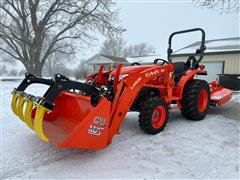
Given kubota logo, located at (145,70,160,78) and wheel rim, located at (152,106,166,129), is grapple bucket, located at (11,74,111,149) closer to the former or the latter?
kubota logo, located at (145,70,160,78)

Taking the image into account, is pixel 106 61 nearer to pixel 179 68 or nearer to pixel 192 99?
pixel 179 68

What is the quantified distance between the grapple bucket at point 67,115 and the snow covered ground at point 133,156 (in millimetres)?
306

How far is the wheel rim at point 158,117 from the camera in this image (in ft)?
11.6

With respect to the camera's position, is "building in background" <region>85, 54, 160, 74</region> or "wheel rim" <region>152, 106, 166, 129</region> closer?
"wheel rim" <region>152, 106, 166, 129</region>

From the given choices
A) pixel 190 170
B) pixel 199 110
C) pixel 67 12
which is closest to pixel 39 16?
pixel 67 12

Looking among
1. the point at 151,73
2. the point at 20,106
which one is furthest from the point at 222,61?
the point at 20,106

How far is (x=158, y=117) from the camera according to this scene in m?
3.61

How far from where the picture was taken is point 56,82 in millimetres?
2375

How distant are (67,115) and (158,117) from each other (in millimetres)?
1624

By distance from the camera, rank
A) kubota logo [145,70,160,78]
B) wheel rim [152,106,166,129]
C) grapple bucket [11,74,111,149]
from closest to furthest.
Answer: grapple bucket [11,74,111,149]
kubota logo [145,70,160,78]
wheel rim [152,106,166,129]

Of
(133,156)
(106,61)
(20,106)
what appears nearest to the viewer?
(133,156)

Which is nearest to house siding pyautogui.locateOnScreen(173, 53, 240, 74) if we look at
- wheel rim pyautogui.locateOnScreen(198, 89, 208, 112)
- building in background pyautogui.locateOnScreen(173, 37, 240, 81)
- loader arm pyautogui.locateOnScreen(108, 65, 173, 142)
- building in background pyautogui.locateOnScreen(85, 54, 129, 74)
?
building in background pyautogui.locateOnScreen(173, 37, 240, 81)

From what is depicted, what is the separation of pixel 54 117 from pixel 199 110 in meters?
3.16

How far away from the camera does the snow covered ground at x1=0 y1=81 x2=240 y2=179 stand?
2.34m
